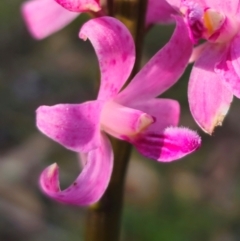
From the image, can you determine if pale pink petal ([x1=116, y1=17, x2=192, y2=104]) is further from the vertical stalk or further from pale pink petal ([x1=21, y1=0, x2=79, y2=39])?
pale pink petal ([x1=21, y1=0, x2=79, y2=39])

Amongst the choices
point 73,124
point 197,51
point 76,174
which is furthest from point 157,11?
point 76,174

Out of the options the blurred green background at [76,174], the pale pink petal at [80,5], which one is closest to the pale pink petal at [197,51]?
the pale pink petal at [80,5]

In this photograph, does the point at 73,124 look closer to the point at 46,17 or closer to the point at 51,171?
the point at 51,171

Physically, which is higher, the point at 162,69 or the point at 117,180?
the point at 162,69

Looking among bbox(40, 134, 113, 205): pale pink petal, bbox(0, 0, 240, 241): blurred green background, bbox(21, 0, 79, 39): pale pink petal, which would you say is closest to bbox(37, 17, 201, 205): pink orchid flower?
bbox(40, 134, 113, 205): pale pink petal

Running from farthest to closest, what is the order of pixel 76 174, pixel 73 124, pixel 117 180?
1. pixel 76 174
2. pixel 117 180
3. pixel 73 124

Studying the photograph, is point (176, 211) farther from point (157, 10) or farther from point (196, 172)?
point (157, 10)

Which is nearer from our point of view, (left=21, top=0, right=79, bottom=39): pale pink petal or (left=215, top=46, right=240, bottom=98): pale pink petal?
(left=215, top=46, right=240, bottom=98): pale pink petal

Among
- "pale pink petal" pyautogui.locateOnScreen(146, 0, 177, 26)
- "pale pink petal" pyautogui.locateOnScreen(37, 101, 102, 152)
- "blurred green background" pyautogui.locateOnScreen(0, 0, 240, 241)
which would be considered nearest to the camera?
"pale pink petal" pyautogui.locateOnScreen(37, 101, 102, 152)

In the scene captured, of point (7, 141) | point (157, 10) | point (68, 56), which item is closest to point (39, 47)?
point (68, 56)
